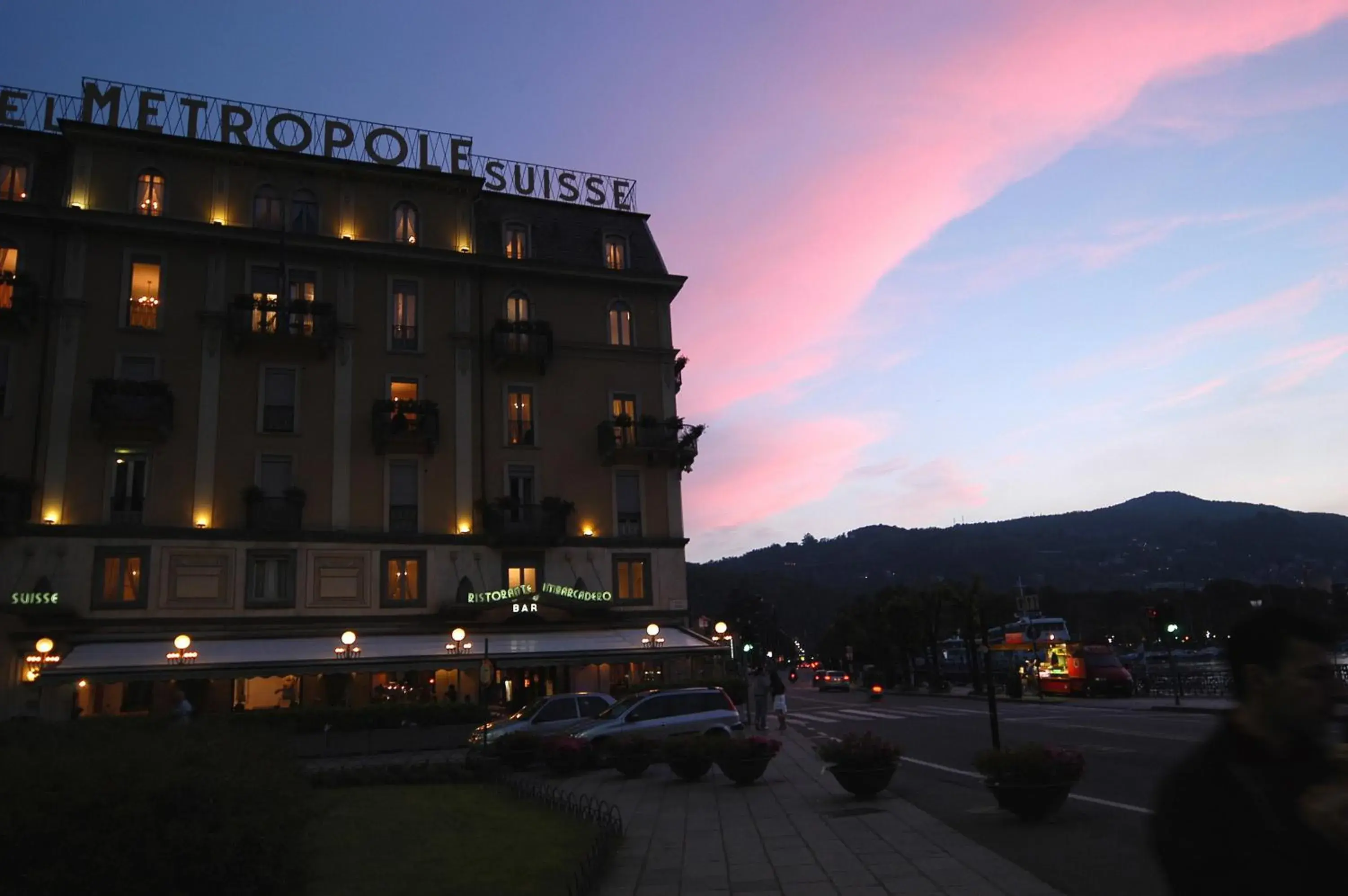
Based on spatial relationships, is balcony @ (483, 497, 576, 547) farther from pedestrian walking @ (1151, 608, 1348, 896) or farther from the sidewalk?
pedestrian walking @ (1151, 608, 1348, 896)

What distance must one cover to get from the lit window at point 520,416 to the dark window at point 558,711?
15.3 m

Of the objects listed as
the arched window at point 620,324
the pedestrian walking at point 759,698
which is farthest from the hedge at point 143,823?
the arched window at point 620,324

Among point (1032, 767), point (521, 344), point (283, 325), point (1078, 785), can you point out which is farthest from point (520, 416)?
point (1032, 767)

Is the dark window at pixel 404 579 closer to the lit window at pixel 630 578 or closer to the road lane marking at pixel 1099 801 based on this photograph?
the lit window at pixel 630 578

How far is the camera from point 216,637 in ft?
109

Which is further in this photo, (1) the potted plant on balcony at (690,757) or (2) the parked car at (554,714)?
(2) the parked car at (554,714)

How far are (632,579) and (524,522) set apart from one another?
5.09m

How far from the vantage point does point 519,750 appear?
75.3 feet

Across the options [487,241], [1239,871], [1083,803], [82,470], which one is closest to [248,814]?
[1239,871]

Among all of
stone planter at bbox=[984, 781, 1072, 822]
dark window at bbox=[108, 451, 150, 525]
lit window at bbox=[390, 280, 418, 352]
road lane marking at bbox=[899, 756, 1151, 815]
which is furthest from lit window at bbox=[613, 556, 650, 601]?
stone planter at bbox=[984, 781, 1072, 822]

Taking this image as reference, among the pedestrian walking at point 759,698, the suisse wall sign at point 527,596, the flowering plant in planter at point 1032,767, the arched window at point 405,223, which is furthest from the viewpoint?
the arched window at point 405,223

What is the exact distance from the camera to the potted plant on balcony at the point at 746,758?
18.6 meters

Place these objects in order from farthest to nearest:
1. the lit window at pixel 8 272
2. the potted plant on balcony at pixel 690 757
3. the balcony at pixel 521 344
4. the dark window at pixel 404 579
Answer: the balcony at pixel 521 344
the dark window at pixel 404 579
the lit window at pixel 8 272
the potted plant on balcony at pixel 690 757

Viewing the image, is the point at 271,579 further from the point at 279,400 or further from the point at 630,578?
the point at 630,578
